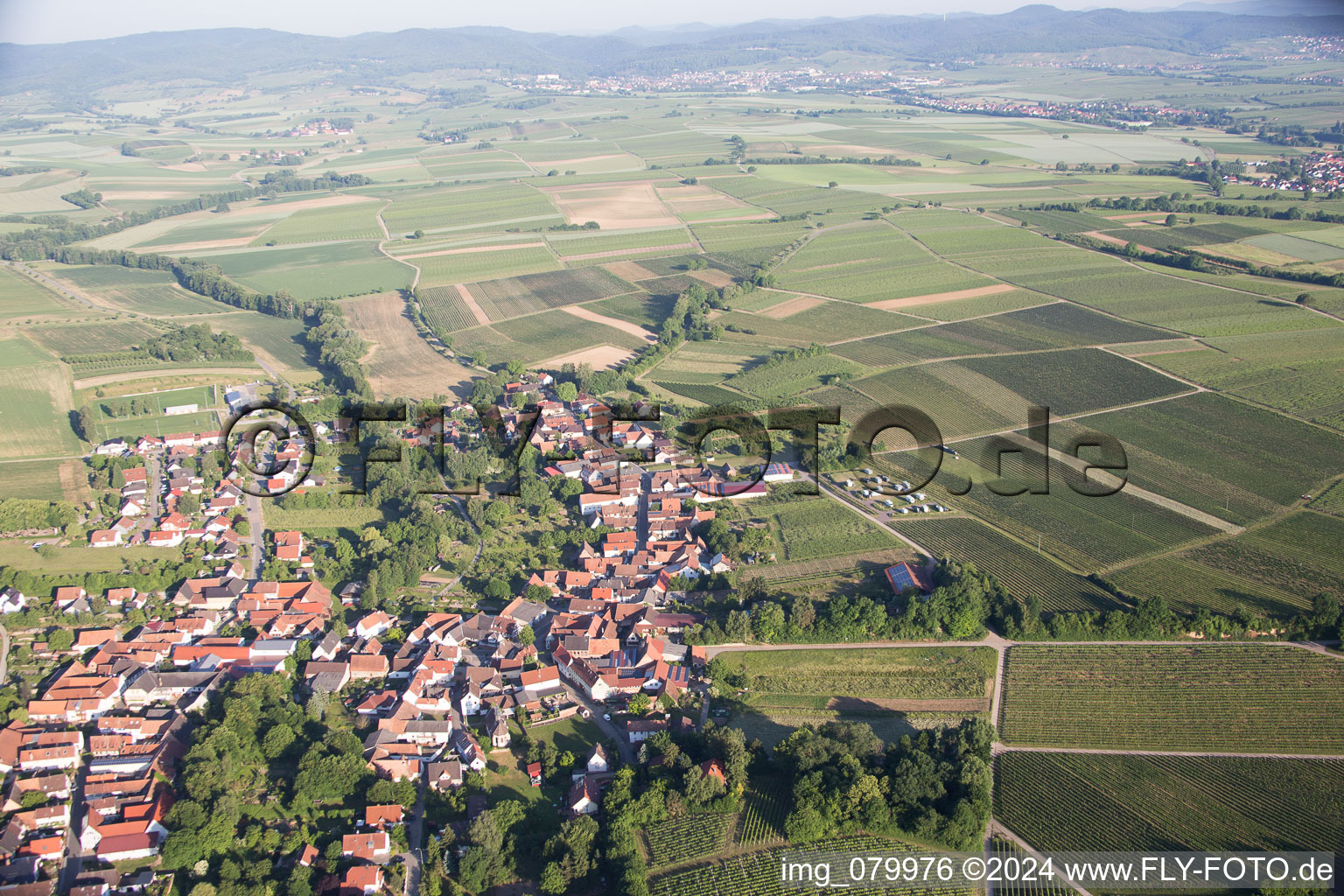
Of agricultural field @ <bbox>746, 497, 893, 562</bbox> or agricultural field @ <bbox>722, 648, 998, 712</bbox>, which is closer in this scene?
agricultural field @ <bbox>722, 648, 998, 712</bbox>

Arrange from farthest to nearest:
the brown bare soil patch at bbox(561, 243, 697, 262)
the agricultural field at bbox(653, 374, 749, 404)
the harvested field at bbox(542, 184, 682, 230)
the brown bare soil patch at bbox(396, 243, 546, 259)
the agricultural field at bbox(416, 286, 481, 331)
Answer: the harvested field at bbox(542, 184, 682, 230)
the brown bare soil patch at bbox(396, 243, 546, 259)
the brown bare soil patch at bbox(561, 243, 697, 262)
the agricultural field at bbox(416, 286, 481, 331)
the agricultural field at bbox(653, 374, 749, 404)

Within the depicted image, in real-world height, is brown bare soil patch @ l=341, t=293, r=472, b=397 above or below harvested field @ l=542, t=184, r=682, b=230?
below

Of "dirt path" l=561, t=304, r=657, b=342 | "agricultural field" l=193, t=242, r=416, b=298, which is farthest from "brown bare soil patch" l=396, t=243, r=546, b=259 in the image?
"dirt path" l=561, t=304, r=657, b=342

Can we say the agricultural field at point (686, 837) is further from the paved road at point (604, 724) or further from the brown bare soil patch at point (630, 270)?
the brown bare soil patch at point (630, 270)

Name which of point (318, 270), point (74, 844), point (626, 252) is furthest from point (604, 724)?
point (318, 270)

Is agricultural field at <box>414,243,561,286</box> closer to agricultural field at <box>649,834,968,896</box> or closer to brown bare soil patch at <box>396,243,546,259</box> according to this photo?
brown bare soil patch at <box>396,243,546,259</box>

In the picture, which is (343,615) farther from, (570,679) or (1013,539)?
(1013,539)
